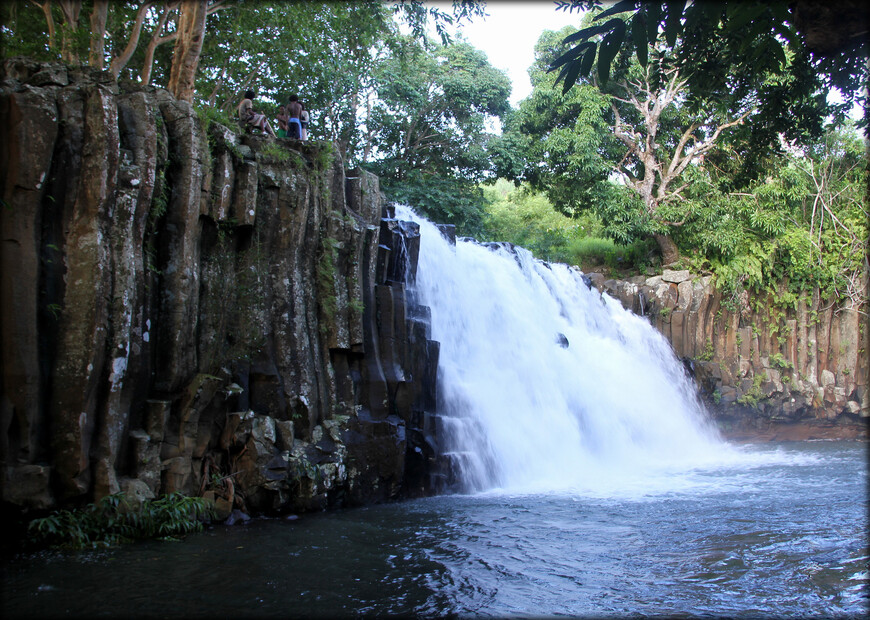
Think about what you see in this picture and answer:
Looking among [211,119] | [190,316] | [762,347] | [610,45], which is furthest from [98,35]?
[762,347]

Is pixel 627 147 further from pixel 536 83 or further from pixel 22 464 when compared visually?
pixel 22 464

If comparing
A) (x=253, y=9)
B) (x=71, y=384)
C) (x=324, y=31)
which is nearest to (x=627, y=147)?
(x=324, y=31)

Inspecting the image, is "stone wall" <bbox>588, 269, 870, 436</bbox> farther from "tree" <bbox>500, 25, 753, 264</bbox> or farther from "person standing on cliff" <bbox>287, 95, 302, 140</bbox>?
"person standing on cliff" <bbox>287, 95, 302, 140</bbox>

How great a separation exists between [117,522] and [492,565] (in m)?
4.28

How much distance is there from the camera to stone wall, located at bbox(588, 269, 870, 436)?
21.9 m

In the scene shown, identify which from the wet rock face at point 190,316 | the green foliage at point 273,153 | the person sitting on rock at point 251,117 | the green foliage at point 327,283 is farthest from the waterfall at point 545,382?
the person sitting on rock at point 251,117

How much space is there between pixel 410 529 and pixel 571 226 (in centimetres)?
2591

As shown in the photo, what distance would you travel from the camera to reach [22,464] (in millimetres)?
7203

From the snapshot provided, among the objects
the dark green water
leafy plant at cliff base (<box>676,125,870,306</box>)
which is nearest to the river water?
the dark green water

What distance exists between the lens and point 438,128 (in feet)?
82.7

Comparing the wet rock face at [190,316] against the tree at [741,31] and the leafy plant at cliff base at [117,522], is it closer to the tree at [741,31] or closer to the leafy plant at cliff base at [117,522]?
the leafy plant at cliff base at [117,522]

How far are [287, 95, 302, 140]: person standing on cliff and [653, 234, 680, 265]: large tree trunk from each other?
16.2 metres

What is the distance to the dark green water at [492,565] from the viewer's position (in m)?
5.47

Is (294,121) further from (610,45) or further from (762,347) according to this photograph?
(762,347)
